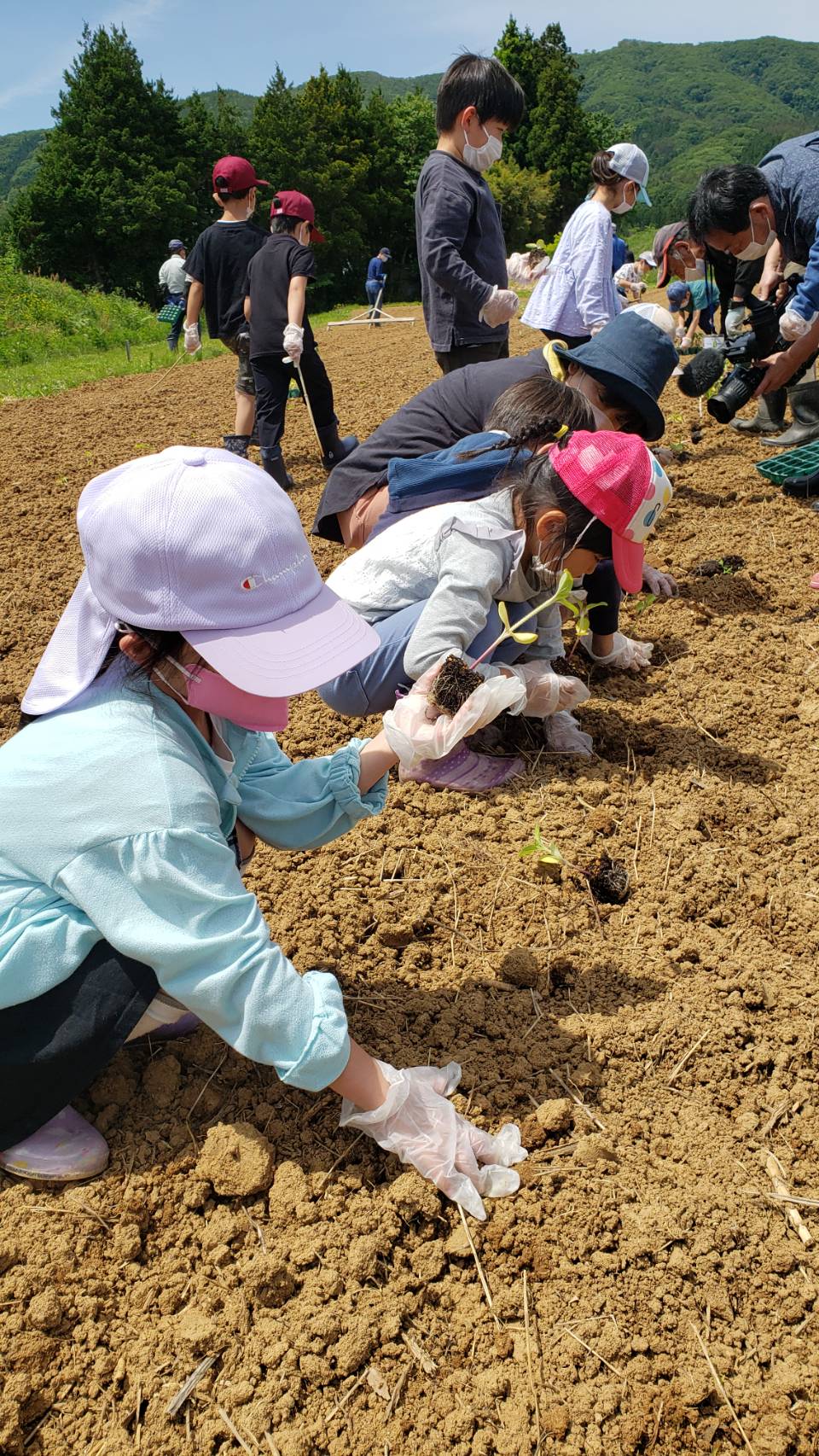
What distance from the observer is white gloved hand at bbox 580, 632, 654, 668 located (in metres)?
3.36

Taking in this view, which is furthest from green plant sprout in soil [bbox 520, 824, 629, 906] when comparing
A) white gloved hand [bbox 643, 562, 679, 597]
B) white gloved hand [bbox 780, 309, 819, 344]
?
white gloved hand [bbox 780, 309, 819, 344]

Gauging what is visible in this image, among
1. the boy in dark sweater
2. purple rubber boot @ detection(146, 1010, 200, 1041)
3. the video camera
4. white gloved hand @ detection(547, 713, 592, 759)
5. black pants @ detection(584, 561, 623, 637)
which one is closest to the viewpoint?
purple rubber boot @ detection(146, 1010, 200, 1041)

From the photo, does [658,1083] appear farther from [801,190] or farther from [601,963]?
[801,190]

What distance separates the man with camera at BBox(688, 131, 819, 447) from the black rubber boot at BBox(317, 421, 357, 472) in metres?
2.21

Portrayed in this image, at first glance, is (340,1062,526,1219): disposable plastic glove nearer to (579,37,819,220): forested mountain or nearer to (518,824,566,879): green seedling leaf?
(518,824,566,879): green seedling leaf

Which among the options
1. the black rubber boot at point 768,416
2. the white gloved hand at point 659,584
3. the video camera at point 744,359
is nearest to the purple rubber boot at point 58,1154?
the white gloved hand at point 659,584

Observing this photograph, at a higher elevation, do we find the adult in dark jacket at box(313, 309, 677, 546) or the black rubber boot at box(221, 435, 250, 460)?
the adult in dark jacket at box(313, 309, 677, 546)

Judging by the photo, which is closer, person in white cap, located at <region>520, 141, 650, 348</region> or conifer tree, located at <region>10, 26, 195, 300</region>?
person in white cap, located at <region>520, 141, 650, 348</region>

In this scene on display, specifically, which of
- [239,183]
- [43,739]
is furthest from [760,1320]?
[239,183]

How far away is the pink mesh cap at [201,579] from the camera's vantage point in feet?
4.47

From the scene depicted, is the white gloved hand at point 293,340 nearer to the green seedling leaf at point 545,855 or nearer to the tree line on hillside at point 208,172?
the green seedling leaf at point 545,855

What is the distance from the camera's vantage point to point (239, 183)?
5.50 m

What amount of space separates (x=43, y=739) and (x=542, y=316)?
146 inches

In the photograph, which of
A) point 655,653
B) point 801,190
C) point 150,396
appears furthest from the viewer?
point 150,396
